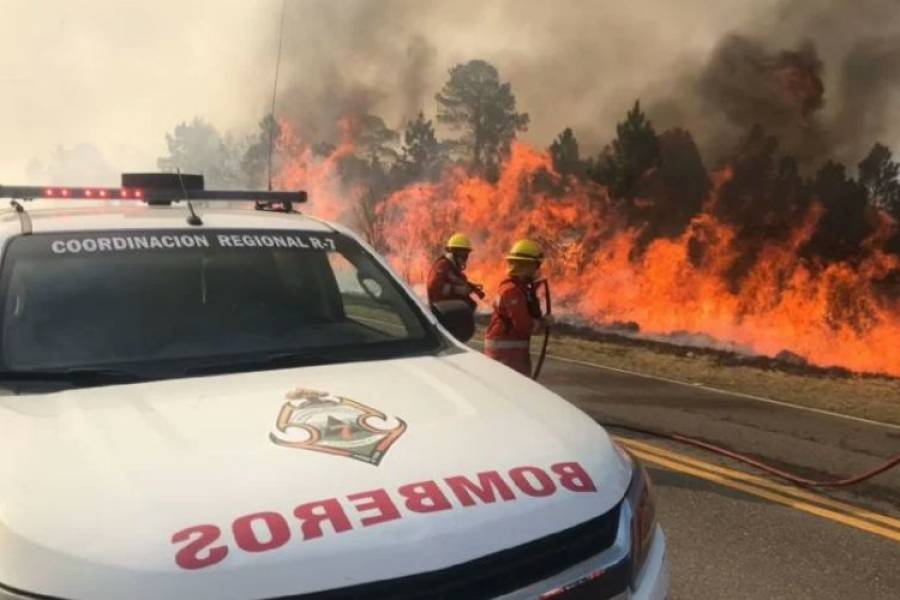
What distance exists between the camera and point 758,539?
15.3ft

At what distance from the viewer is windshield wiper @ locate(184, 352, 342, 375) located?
2777mm

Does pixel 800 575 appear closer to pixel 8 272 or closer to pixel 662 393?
pixel 8 272

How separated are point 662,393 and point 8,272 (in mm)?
7314

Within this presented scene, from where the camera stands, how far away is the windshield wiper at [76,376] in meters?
2.64

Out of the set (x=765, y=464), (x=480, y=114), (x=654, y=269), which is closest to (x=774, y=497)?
(x=765, y=464)

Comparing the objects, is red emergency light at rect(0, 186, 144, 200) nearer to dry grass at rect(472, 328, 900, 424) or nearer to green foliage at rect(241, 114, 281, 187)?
dry grass at rect(472, 328, 900, 424)

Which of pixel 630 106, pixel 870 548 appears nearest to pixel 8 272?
pixel 870 548

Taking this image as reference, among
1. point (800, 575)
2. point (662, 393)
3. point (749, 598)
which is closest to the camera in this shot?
point (749, 598)

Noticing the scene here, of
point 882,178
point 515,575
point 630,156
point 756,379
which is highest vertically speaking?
point 882,178

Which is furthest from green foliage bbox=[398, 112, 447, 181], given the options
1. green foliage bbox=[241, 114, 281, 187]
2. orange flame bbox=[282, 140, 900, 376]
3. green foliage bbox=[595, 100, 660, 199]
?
green foliage bbox=[241, 114, 281, 187]

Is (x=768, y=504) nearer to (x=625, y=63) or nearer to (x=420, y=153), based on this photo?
(x=625, y=63)

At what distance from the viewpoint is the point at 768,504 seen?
17.2 ft

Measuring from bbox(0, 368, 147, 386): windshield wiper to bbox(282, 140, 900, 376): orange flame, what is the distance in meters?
12.3

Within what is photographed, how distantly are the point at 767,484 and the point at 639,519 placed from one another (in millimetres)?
3741
